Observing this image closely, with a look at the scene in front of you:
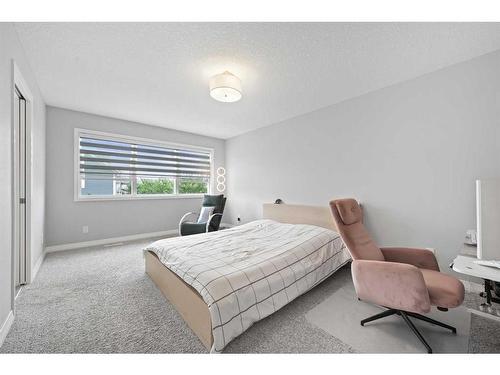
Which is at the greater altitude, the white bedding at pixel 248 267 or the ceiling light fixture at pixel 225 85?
the ceiling light fixture at pixel 225 85

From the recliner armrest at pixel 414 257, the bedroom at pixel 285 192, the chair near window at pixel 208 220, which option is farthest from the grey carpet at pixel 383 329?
the chair near window at pixel 208 220

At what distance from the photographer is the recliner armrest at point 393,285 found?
1.32m

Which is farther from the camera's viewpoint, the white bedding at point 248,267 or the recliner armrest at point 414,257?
the recliner armrest at point 414,257

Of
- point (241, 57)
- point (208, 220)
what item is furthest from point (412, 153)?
point (208, 220)

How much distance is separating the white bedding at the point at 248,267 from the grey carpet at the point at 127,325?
0.45 feet

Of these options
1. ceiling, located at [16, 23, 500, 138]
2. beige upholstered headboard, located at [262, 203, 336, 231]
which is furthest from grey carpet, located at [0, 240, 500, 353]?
ceiling, located at [16, 23, 500, 138]

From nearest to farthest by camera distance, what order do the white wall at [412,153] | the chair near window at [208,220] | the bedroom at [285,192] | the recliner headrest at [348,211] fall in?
the bedroom at [285,192] → the recliner headrest at [348,211] → the white wall at [412,153] → the chair near window at [208,220]

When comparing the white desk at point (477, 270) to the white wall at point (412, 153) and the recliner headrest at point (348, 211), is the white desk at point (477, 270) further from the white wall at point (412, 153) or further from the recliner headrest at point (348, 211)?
the white wall at point (412, 153)

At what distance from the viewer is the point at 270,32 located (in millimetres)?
1723

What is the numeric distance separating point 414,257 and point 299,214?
1.85 m

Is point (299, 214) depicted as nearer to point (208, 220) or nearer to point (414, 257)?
point (208, 220)

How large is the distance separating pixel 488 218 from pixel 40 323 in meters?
3.30

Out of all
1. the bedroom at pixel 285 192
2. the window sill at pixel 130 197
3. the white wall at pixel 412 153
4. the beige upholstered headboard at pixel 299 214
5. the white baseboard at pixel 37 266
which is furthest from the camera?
the window sill at pixel 130 197
